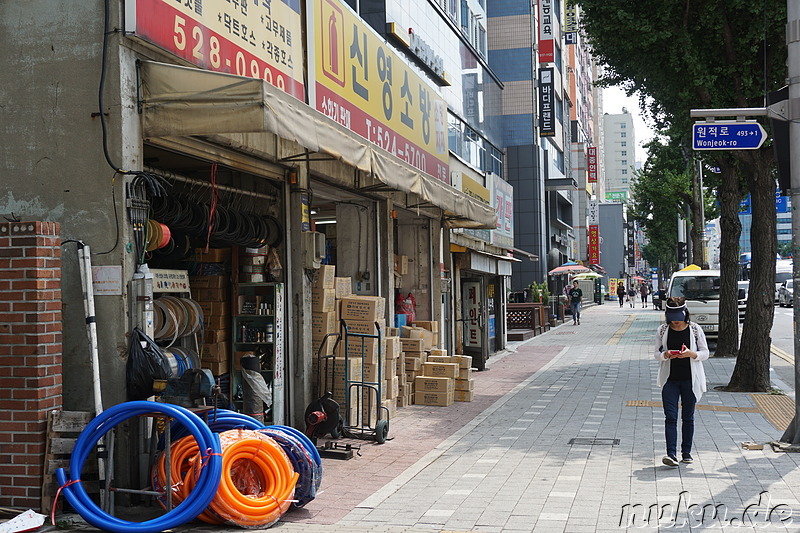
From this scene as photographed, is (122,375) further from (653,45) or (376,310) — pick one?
(653,45)

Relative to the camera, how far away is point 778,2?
14.1 metres

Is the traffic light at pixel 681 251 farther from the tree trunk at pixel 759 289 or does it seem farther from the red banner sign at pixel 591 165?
the red banner sign at pixel 591 165

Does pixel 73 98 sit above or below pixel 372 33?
below

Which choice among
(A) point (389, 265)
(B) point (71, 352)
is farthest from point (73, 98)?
(A) point (389, 265)

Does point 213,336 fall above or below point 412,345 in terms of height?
above

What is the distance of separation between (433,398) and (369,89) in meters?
4.89

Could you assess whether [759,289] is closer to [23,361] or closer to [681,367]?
[681,367]

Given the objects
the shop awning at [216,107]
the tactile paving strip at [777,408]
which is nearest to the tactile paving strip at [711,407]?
the tactile paving strip at [777,408]

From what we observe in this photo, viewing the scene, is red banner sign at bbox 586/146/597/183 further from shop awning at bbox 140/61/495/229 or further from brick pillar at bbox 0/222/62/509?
brick pillar at bbox 0/222/62/509

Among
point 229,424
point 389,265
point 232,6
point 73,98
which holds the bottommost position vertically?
point 229,424

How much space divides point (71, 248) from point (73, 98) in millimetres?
1233

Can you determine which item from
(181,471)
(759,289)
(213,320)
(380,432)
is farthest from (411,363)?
(181,471)
